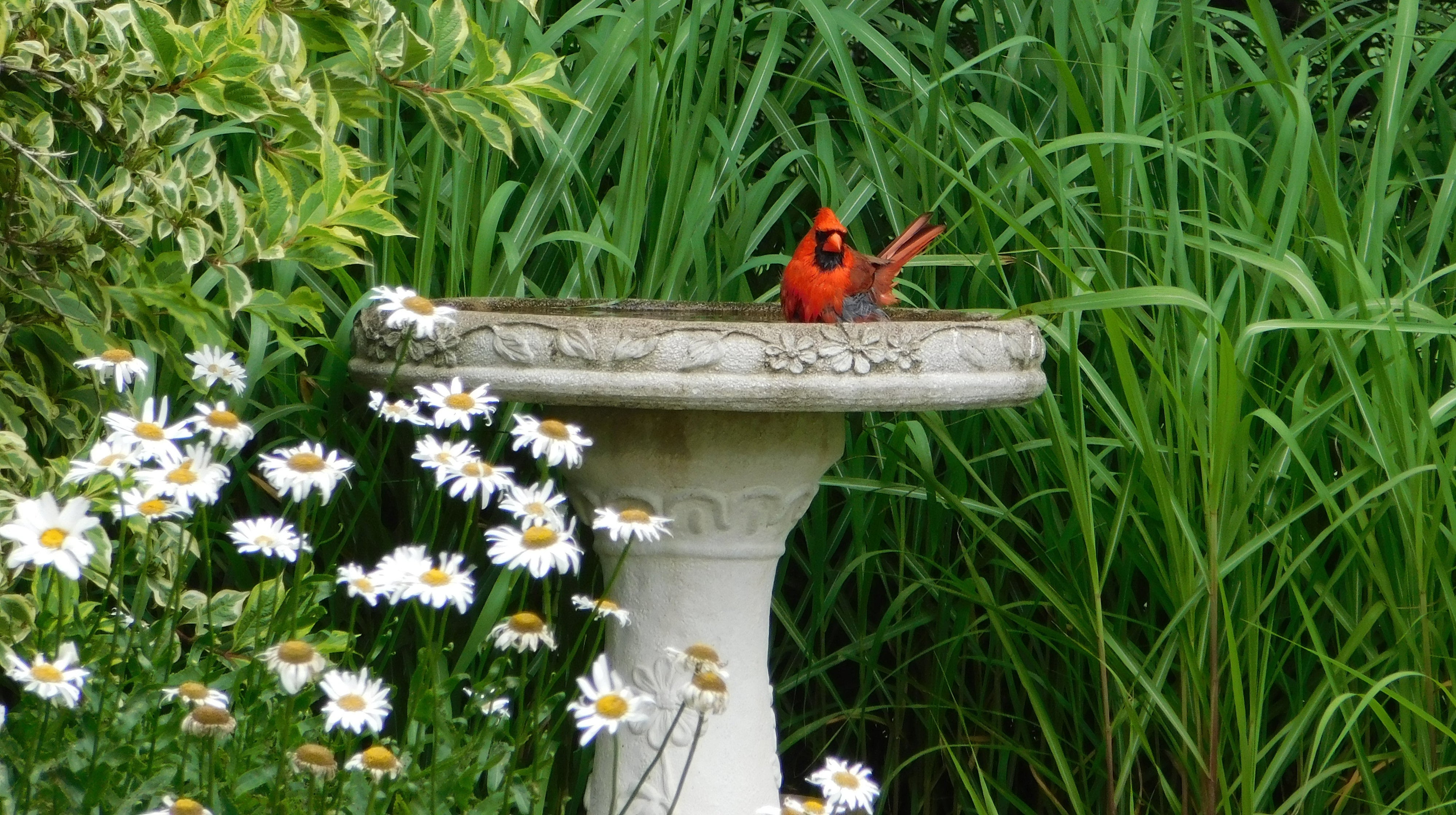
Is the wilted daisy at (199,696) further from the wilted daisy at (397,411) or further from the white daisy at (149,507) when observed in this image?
the wilted daisy at (397,411)

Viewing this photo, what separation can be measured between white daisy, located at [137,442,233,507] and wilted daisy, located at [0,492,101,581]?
8 centimetres

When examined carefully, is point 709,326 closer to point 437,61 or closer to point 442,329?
point 442,329

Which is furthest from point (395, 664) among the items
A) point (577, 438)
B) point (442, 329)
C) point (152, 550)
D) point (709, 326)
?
point (577, 438)

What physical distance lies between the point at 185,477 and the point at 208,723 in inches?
8.9

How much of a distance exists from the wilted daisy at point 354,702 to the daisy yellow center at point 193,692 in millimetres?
85

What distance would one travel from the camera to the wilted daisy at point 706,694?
0.99m

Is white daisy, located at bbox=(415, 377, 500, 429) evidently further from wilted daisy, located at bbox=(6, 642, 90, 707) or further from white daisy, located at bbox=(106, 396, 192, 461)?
wilted daisy, located at bbox=(6, 642, 90, 707)

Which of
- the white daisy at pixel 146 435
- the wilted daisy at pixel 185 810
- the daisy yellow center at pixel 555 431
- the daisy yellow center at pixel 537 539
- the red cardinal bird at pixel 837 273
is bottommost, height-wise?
the wilted daisy at pixel 185 810

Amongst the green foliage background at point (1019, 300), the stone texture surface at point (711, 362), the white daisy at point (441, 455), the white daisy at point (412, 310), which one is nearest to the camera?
the white daisy at point (441, 455)

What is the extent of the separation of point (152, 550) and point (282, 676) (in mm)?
719

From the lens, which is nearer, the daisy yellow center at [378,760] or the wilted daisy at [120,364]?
the daisy yellow center at [378,760]

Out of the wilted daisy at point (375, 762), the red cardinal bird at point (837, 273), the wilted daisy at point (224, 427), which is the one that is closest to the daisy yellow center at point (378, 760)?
the wilted daisy at point (375, 762)

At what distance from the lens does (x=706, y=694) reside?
3.27 feet

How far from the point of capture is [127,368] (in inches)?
48.4
